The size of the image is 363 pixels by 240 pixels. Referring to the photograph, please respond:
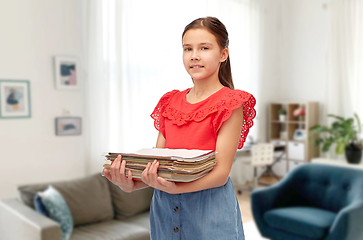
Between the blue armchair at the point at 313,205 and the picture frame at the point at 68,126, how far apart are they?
198cm

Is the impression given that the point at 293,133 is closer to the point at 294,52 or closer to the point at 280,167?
the point at 280,167

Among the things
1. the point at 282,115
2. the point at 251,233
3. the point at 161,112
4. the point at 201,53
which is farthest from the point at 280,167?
the point at 201,53

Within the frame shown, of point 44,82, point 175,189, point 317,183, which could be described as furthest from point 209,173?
point 44,82

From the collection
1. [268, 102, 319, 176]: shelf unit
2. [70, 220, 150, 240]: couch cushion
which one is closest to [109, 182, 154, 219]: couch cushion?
[70, 220, 150, 240]: couch cushion

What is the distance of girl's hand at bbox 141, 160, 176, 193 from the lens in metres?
0.72

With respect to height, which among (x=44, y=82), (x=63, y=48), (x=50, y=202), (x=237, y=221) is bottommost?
(x=50, y=202)

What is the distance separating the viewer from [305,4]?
6004 millimetres

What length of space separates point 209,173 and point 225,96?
199 millimetres

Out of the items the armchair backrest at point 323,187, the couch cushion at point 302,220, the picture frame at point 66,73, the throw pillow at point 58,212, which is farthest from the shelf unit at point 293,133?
the throw pillow at point 58,212

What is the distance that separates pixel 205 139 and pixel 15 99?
9.49 feet

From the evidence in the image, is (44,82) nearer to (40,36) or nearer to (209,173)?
(40,36)

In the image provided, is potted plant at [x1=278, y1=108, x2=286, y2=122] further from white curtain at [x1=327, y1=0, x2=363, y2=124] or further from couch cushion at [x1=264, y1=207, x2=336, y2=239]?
couch cushion at [x1=264, y1=207, x2=336, y2=239]

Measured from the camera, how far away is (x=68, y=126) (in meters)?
3.51

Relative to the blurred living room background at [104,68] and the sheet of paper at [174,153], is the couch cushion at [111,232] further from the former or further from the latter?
the sheet of paper at [174,153]
